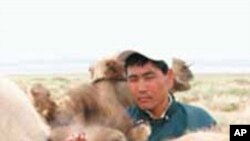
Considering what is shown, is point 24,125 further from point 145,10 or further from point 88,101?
point 145,10

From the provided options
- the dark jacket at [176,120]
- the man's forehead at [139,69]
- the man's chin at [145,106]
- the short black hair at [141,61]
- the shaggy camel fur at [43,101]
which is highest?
the short black hair at [141,61]

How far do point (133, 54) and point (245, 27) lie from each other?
0.45 m

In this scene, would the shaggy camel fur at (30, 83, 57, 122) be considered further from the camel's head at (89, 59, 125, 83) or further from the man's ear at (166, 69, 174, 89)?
the man's ear at (166, 69, 174, 89)

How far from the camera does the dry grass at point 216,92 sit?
1.85 metres

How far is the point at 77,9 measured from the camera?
1.89 meters

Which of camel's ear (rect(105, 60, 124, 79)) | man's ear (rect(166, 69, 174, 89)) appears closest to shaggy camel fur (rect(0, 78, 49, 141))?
camel's ear (rect(105, 60, 124, 79))

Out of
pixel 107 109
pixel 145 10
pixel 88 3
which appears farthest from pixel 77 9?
pixel 107 109

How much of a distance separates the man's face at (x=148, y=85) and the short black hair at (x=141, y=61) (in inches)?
0.5

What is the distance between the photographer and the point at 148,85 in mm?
1880

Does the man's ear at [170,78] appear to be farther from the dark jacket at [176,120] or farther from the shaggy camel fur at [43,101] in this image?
the shaggy camel fur at [43,101]

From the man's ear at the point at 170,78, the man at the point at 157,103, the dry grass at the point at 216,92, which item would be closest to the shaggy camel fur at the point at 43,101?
the dry grass at the point at 216,92

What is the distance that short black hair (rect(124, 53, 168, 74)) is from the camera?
1851mm

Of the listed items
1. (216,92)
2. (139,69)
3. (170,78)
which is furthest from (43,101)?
(216,92)

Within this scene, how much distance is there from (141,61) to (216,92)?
0.32 m
